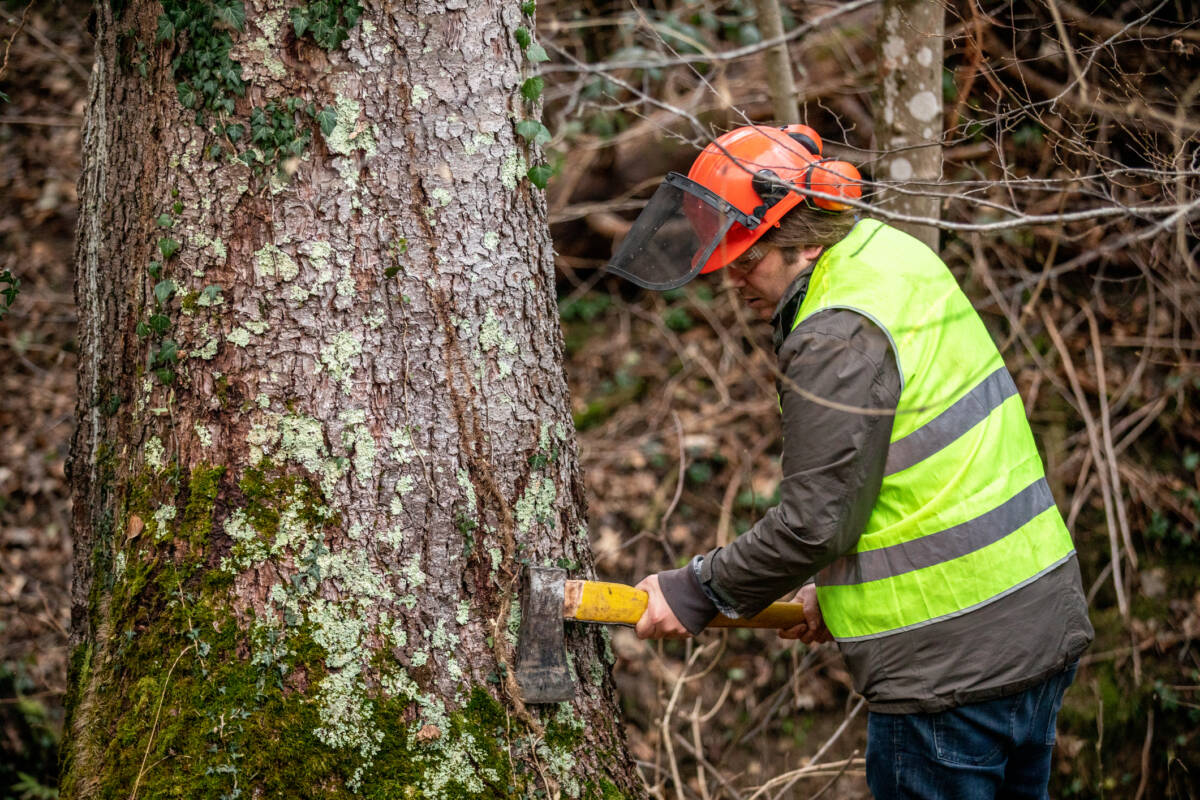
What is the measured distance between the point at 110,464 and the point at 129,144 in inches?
34.1

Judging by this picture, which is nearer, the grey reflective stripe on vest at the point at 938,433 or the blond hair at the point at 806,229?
the grey reflective stripe on vest at the point at 938,433

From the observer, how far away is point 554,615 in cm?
240

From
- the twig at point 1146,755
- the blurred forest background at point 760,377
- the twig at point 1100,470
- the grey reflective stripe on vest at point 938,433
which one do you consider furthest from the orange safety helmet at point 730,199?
the twig at point 1146,755

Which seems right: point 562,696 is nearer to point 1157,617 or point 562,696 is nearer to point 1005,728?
point 1005,728

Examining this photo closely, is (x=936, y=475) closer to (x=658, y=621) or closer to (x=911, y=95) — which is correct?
(x=658, y=621)

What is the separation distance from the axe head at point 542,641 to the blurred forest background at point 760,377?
110 centimetres

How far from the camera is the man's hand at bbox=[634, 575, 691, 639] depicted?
2.44m

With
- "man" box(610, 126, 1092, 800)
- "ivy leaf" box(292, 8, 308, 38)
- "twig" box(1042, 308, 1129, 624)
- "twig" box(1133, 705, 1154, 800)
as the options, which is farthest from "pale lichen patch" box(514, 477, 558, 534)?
"twig" box(1133, 705, 1154, 800)

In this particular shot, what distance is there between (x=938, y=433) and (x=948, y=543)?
0.27 m

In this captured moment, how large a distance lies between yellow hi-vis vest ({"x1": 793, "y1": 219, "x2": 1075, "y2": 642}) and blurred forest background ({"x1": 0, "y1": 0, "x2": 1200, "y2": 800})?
4.12 ft

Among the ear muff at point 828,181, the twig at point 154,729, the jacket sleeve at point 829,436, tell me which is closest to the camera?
the jacket sleeve at point 829,436

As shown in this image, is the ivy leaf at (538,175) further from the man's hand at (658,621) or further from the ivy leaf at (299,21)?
the man's hand at (658,621)

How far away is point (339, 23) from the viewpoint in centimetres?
221

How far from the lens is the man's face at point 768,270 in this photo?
2420mm
